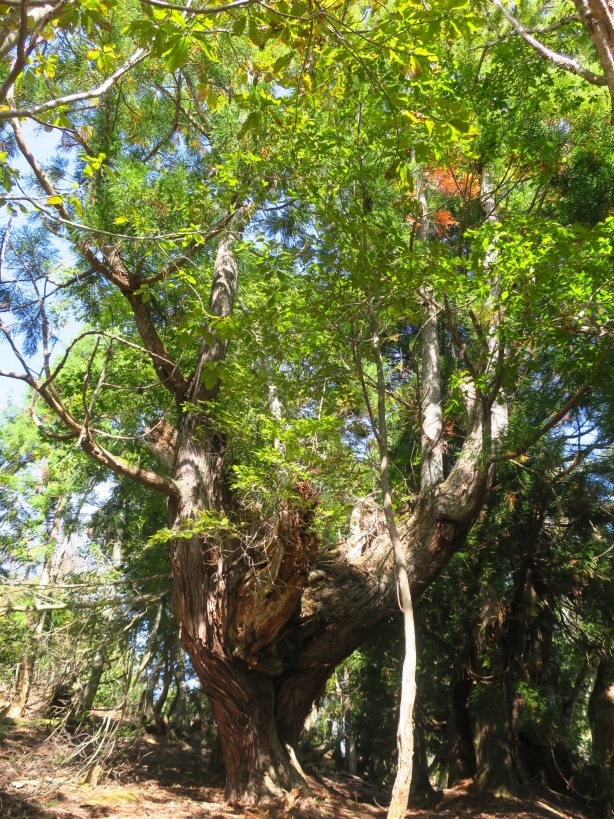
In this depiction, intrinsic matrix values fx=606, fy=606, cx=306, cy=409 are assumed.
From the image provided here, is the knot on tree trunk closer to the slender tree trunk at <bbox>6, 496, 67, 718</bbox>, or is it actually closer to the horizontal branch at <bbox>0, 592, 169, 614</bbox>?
the horizontal branch at <bbox>0, 592, 169, 614</bbox>

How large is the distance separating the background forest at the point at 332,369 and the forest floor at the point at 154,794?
30 cm

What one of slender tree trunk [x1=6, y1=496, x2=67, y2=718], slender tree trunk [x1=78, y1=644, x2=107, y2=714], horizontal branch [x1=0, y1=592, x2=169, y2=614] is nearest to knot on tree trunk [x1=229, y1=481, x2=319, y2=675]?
horizontal branch [x1=0, y1=592, x2=169, y2=614]

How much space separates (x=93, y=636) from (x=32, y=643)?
2.53 ft

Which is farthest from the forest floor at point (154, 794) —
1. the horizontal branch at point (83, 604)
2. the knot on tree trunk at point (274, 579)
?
the knot on tree trunk at point (274, 579)

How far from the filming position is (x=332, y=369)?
5.84 meters

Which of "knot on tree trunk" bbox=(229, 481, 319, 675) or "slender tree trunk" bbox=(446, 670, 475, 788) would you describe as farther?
"slender tree trunk" bbox=(446, 670, 475, 788)

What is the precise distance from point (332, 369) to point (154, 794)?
4.62m

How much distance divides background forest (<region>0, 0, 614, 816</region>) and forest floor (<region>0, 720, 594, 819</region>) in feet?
0.98

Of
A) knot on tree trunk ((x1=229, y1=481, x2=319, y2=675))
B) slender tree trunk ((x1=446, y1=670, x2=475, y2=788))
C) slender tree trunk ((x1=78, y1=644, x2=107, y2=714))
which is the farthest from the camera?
slender tree trunk ((x1=446, y1=670, x2=475, y2=788))

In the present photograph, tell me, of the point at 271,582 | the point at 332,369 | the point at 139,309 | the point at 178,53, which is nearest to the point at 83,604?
the point at 271,582

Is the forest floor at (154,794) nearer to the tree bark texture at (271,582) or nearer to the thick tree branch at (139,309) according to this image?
the tree bark texture at (271,582)

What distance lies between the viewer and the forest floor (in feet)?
16.6

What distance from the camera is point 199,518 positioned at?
5.62 m

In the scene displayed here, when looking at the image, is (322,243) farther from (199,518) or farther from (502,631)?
(502,631)
